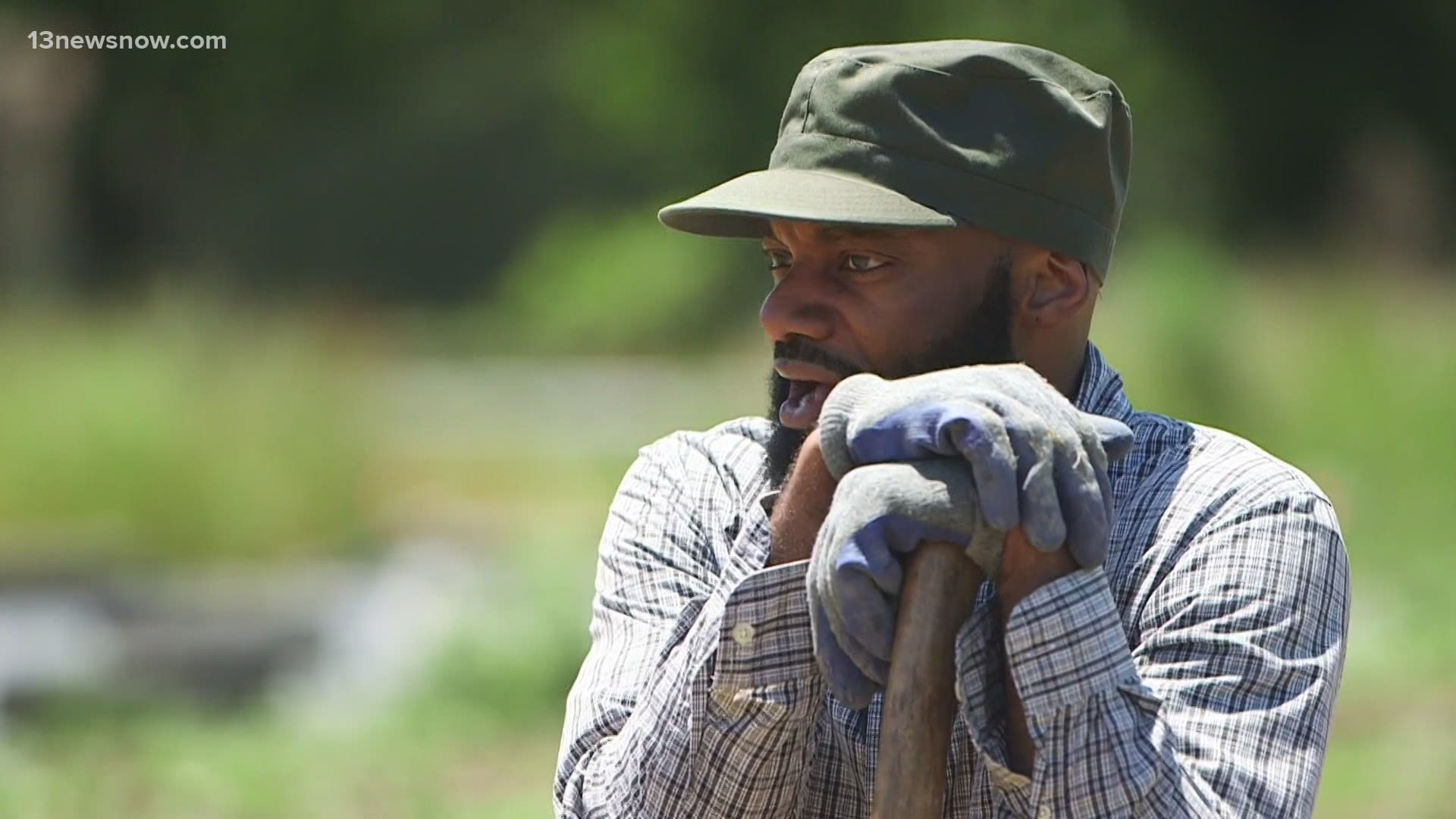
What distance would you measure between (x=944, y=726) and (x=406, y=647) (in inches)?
229

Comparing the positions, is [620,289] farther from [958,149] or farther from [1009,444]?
[1009,444]

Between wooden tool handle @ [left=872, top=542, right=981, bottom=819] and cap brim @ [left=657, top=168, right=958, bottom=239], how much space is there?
504 mm

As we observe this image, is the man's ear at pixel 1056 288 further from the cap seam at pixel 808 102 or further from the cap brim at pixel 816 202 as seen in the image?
the cap seam at pixel 808 102

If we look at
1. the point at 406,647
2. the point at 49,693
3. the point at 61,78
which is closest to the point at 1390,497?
the point at 406,647

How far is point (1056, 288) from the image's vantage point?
7.72 feet

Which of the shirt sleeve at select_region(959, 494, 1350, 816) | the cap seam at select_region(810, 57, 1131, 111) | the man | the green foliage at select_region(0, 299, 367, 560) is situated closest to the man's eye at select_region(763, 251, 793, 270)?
the man

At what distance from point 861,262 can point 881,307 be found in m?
0.07

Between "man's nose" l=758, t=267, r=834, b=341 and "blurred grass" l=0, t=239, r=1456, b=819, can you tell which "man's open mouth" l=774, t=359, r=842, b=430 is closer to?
"man's nose" l=758, t=267, r=834, b=341

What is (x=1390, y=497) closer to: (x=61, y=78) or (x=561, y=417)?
(x=561, y=417)

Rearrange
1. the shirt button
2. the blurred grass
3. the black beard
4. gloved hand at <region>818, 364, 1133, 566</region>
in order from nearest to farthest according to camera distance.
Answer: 1. gloved hand at <region>818, 364, 1133, 566</region>
2. the shirt button
3. the black beard
4. the blurred grass

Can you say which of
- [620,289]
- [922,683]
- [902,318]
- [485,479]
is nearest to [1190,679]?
[922,683]

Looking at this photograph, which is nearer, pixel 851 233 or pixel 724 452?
pixel 851 233

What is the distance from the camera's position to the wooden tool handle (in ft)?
6.12

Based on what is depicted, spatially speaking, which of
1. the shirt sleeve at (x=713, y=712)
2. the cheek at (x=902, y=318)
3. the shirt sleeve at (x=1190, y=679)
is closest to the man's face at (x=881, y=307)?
the cheek at (x=902, y=318)
